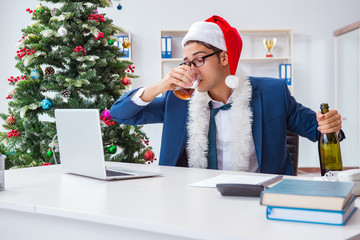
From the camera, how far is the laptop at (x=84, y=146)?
1.32m

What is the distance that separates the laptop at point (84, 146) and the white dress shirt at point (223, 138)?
1.67ft

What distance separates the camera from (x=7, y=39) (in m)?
5.54

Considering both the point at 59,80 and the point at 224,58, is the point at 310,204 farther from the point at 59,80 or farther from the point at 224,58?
the point at 59,80

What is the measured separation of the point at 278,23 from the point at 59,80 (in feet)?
12.6

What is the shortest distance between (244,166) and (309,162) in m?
4.20

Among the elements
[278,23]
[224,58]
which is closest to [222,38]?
[224,58]

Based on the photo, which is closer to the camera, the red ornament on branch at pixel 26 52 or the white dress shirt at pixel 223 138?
the white dress shirt at pixel 223 138

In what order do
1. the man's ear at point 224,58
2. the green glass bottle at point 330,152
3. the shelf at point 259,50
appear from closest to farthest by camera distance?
the green glass bottle at point 330,152
the man's ear at point 224,58
the shelf at point 259,50

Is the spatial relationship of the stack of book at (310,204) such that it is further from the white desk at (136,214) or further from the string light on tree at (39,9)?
the string light on tree at (39,9)

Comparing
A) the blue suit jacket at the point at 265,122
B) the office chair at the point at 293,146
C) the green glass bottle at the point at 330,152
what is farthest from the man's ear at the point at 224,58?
the green glass bottle at the point at 330,152

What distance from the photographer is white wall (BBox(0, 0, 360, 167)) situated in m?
5.70

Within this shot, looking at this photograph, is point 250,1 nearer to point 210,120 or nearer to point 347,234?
point 210,120

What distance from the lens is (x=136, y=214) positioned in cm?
89

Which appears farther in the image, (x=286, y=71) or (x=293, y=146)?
(x=286, y=71)
